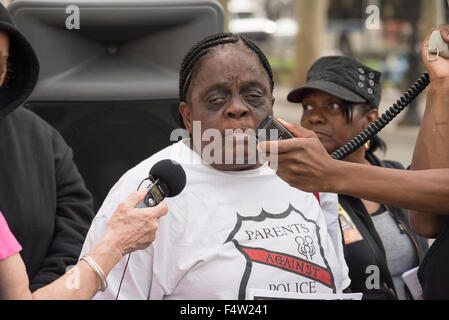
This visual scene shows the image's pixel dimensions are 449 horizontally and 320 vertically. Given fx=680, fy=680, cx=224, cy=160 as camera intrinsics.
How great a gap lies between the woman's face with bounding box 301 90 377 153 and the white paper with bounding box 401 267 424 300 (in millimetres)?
598

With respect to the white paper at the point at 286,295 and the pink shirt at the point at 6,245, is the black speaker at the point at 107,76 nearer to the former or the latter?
the white paper at the point at 286,295

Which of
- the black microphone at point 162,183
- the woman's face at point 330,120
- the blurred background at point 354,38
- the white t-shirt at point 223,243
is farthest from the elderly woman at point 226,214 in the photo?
the blurred background at point 354,38

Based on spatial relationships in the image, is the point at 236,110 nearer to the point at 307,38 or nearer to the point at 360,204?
the point at 360,204

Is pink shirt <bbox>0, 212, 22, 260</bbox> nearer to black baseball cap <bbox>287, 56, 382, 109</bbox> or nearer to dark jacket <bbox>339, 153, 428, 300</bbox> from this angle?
dark jacket <bbox>339, 153, 428, 300</bbox>

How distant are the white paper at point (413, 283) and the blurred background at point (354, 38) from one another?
1.07m

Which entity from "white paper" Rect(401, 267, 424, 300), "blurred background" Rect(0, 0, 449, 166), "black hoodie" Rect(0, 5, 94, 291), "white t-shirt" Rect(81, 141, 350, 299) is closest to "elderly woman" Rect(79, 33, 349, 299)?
"white t-shirt" Rect(81, 141, 350, 299)

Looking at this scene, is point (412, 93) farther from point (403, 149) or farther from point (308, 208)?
point (403, 149)

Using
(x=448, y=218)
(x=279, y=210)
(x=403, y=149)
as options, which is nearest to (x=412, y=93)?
(x=448, y=218)

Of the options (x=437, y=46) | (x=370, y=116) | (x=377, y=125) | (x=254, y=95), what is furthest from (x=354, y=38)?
(x=254, y=95)

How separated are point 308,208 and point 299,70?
1273 centimetres

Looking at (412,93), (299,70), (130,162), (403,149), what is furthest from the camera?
(299,70)

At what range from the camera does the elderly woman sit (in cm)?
182

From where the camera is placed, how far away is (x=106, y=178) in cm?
305

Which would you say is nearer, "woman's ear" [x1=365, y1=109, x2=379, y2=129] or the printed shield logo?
the printed shield logo
